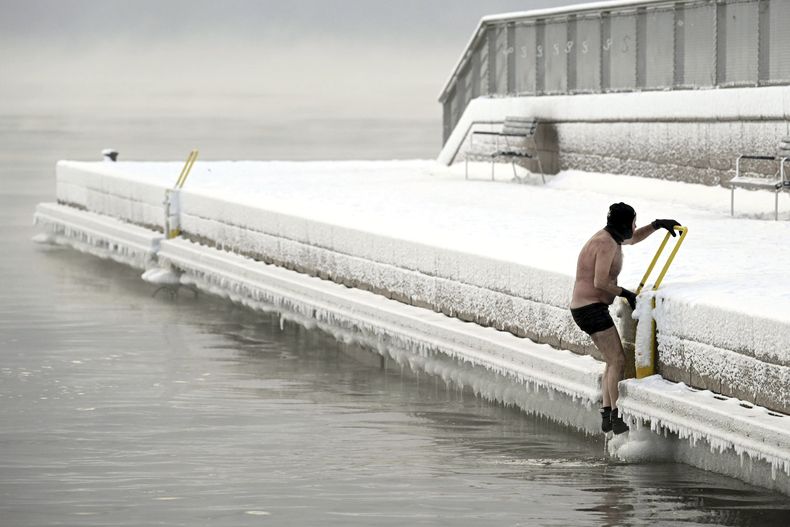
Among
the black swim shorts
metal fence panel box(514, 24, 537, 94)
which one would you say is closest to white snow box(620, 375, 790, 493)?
the black swim shorts

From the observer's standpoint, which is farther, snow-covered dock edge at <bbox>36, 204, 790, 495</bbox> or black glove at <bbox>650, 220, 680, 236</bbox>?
black glove at <bbox>650, 220, 680, 236</bbox>

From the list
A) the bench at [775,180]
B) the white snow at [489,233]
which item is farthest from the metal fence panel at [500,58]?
the bench at [775,180]

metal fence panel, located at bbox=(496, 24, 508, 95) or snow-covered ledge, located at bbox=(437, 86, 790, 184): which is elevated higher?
metal fence panel, located at bbox=(496, 24, 508, 95)

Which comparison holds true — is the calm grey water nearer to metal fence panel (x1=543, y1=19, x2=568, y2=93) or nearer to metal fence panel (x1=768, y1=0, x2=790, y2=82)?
metal fence panel (x1=768, y1=0, x2=790, y2=82)

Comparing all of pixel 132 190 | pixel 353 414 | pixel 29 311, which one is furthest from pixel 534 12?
pixel 353 414

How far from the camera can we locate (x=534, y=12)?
29.2 m

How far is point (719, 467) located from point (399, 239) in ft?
19.0

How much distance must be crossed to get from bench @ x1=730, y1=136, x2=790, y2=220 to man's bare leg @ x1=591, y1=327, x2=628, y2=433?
24.1ft

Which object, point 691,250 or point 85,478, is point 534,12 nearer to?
point 691,250

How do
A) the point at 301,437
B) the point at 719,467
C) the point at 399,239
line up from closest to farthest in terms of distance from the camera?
1. the point at 719,467
2. the point at 301,437
3. the point at 399,239

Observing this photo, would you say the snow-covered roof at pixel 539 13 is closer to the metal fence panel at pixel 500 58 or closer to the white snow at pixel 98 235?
the metal fence panel at pixel 500 58

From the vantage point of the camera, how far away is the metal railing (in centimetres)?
2272

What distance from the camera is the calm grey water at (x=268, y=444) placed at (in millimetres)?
11141

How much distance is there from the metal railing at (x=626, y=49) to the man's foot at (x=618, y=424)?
34.8ft
